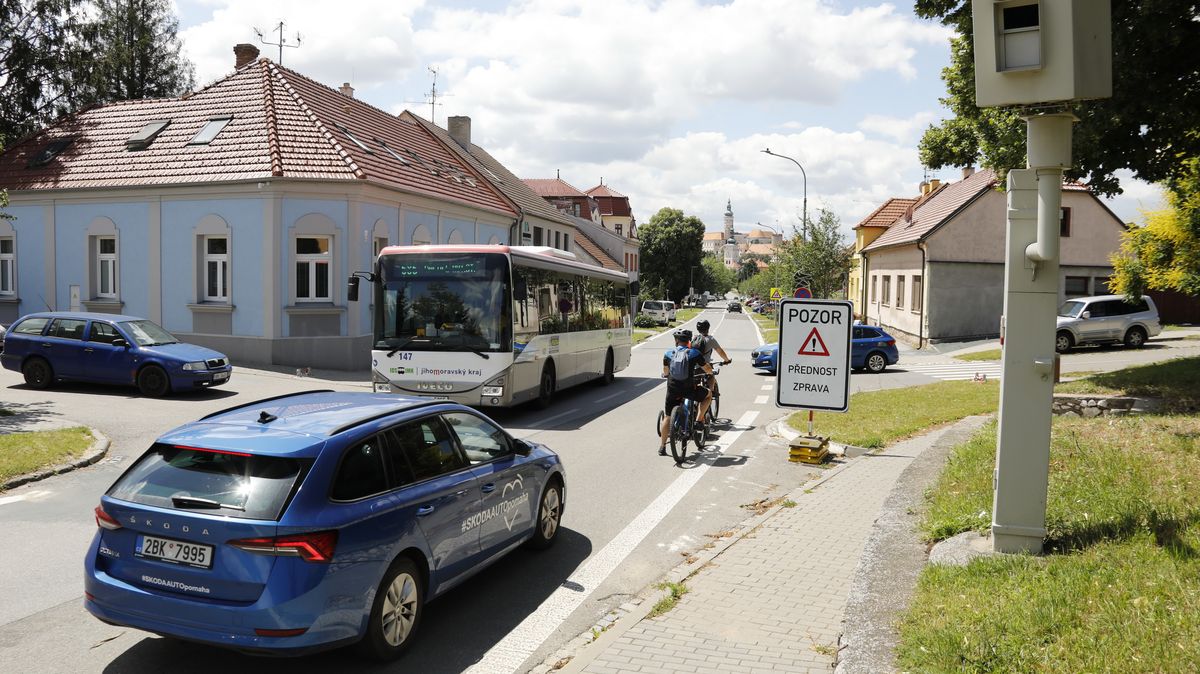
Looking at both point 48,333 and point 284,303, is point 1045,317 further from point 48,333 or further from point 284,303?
point 284,303

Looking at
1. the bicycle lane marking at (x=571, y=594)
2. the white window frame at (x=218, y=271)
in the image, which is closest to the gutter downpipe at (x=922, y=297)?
the white window frame at (x=218, y=271)

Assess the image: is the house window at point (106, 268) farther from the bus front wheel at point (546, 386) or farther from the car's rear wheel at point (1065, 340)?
the car's rear wheel at point (1065, 340)

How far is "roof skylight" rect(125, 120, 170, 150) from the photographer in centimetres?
2538

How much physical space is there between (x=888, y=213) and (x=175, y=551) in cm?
6047

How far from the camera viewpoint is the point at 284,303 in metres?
22.5

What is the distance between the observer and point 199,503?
4770mm

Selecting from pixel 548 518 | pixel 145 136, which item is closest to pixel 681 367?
pixel 548 518

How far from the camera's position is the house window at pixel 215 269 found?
2319 centimetres

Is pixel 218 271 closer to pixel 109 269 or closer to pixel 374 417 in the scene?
pixel 109 269

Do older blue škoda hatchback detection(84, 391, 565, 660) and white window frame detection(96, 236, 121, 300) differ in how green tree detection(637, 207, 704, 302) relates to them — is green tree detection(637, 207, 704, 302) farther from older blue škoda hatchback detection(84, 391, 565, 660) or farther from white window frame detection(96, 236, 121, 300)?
older blue škoda hatchback detection(84, 391, 565, 660)

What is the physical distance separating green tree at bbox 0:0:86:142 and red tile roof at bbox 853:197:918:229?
153ft

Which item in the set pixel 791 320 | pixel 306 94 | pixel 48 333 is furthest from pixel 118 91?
pixel 791 320

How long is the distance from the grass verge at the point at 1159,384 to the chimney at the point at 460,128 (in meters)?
34.5

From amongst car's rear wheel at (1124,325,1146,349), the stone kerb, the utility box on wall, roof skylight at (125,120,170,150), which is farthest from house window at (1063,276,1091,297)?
the utility box on wall
